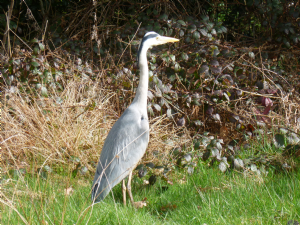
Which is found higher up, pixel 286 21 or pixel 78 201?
pixel 286 21

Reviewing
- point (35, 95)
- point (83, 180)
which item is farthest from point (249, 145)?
point (35, 95)

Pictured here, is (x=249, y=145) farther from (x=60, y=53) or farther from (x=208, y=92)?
(x=60, y=53)

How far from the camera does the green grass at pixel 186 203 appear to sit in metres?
2.50

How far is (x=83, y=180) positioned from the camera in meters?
3.73

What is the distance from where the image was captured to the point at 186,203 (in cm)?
299

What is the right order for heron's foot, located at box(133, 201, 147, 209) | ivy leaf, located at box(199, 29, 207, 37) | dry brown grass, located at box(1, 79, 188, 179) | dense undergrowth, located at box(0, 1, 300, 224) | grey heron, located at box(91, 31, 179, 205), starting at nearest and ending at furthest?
heron's foot, located at box(133, 201, 147, 209) < grey heron, located at box(91, 31, 179, 205) < dense undergrowth, located at box(0, 1, 300, 224) < dry brown grass, located at box(1, 79, 188, 179) < ivy leaf, located at box(199, 29, 207, 37)

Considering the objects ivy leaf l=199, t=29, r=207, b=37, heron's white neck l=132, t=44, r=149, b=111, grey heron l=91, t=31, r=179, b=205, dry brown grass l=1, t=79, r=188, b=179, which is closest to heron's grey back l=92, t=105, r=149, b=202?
grey heron l=91, t=31, r=179, b=205

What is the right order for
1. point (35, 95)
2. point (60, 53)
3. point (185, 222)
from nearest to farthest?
point (185, 222)
point (35, 95)
point (60, 53)

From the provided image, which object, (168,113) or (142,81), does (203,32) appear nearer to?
(168,113)

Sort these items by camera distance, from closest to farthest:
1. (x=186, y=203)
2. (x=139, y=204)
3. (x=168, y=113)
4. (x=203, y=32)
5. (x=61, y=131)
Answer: (x=186, y=203) → (x=139, y=204) → (x=61, y=131) → (x=168, y=113) → (x=203, y=32)

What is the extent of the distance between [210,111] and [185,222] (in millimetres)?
2248

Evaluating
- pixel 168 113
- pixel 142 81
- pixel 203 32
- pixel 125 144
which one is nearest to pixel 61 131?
pixel 125 144

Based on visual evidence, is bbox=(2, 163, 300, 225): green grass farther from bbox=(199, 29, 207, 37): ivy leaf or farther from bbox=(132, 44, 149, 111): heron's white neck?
bbox=(199, 29, 207, 37): ivy leaf

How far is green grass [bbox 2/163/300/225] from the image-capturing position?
2.50 metres
